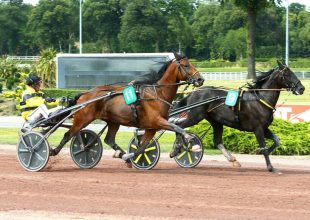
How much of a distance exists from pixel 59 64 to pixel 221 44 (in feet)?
189

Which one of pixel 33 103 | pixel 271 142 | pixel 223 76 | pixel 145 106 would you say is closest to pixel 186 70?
pixel 145 106

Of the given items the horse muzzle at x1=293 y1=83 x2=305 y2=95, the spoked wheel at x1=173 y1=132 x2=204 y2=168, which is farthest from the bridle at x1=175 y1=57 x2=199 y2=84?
the horse muzzle at x1=293 y1=83 x2=305 y2=95

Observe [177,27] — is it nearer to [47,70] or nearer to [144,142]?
[47,70]

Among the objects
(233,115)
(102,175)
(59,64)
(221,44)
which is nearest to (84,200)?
(102,175)

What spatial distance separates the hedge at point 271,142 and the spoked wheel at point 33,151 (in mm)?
5002

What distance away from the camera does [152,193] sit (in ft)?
33.0

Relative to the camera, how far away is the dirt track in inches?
339

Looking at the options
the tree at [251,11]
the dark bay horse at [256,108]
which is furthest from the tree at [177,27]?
the dark bay horse at [256,108]

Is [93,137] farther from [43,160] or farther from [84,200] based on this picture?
[84,200]

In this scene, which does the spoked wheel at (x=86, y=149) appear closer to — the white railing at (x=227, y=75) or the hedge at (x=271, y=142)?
the hedge at (x=271, y=142)

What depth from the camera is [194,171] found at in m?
12.9

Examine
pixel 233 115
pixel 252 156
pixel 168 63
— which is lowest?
pixel 252 156

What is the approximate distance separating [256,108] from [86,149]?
297 centimetres

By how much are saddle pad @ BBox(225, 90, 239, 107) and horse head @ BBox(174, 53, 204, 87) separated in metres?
1.09
